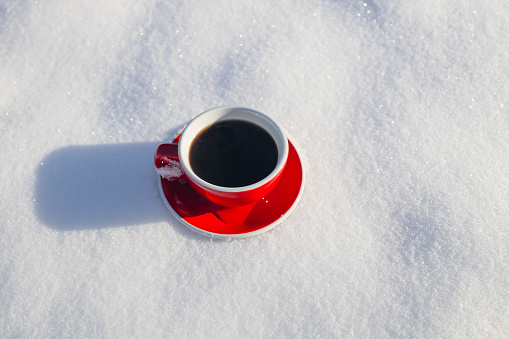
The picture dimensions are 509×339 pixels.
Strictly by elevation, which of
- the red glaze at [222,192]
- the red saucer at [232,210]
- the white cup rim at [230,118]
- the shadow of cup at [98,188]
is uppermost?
the white cup rim at [230,118]

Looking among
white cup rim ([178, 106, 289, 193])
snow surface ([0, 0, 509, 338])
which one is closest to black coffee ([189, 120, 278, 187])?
white cup rim ([178, 106, 289, 193])

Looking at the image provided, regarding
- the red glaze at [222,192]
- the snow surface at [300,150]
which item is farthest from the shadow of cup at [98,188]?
the red glaze at [222,192]

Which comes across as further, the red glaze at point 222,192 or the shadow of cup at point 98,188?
the shadow of cup at point 98,188

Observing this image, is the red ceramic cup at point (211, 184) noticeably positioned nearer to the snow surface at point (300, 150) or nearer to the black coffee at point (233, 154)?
the black coffee at point (233, 154)

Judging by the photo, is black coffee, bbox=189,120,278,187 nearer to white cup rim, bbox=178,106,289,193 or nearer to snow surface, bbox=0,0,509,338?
white cup rim, bbox=178,106,289,193

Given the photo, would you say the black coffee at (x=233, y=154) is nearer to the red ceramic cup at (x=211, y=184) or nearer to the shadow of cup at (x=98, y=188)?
the red ceramic cup at (x=211, y=184)

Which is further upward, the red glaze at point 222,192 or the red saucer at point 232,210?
the red glaze at point 222,192
